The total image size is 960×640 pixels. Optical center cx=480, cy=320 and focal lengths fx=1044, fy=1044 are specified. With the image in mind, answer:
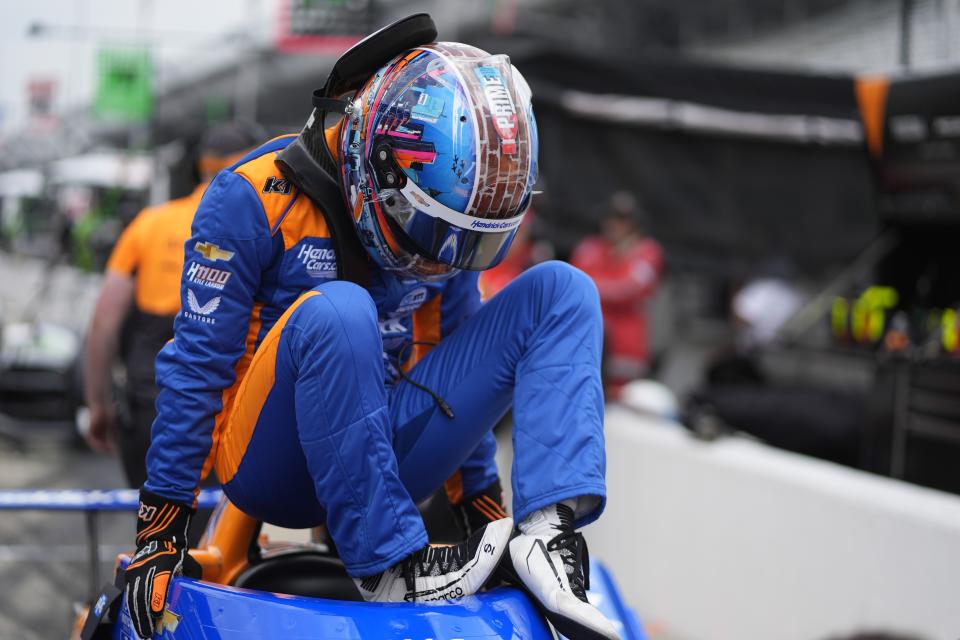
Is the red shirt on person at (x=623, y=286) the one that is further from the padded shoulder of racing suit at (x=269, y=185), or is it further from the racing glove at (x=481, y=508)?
the padded shoulder of racing suit at (x=269, y=185)

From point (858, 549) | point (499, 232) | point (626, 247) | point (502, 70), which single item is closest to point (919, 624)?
point (858, 549)

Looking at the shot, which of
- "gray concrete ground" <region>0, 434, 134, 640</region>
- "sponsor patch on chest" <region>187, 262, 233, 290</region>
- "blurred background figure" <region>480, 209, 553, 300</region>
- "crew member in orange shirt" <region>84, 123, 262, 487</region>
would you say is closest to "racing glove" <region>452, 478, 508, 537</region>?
"sponsor patch on chest" <region>187, 262, 233, 290</region>

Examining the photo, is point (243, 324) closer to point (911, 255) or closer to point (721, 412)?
point (721, 412)

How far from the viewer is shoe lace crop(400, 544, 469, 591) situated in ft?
6.91

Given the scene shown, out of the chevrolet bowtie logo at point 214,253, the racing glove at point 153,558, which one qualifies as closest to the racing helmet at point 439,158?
the chevrolet bowtie logo at point 214,253

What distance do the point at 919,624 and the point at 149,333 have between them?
2.79 m

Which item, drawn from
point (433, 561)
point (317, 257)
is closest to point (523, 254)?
point (317, 257)

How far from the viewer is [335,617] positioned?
6.54 ft

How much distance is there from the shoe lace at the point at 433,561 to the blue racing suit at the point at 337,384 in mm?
43

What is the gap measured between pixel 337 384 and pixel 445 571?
1.45 feet

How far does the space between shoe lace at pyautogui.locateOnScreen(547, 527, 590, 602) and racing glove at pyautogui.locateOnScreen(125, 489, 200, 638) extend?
0.78m

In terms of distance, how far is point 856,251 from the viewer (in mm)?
6379

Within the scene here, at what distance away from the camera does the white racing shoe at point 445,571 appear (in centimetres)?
208

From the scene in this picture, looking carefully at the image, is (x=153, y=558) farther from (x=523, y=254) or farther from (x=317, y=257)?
(x=523, y=254)
